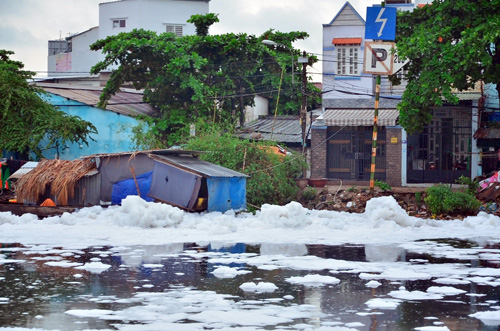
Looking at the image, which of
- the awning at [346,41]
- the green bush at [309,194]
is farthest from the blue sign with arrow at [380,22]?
the awning at [346,41]

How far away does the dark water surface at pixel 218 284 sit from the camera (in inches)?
352

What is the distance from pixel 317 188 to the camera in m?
30.7

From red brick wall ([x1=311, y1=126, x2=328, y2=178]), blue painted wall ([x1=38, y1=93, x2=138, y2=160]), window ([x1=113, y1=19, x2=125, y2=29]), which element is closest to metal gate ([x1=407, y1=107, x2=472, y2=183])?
red brick wall ([x1=311, y1=126, x2=328, y2=178])

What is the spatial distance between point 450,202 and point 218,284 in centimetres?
1530

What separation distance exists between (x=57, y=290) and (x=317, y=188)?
2056 cm

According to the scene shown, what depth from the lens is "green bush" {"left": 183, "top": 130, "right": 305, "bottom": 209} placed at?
28286 mm

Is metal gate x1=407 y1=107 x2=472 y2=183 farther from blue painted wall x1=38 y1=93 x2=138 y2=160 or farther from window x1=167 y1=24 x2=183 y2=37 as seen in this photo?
window x1=167 y1=24 x2=183 y2=37

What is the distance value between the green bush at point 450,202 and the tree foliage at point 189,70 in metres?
13.6

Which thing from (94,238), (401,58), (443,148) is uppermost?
(401,58)

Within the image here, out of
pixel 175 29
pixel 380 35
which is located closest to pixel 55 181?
pixel 380 35

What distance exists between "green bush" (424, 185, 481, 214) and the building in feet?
27.4

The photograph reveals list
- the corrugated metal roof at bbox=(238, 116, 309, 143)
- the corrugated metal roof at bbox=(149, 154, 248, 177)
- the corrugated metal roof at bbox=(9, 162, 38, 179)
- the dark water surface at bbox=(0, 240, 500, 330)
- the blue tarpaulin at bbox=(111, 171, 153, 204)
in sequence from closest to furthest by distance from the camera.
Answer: the dark water surface at bbox=(0, 240, 500, 330)
the corrugated metal roof at bbox=(149, 154, 248, 177)
the blue tarpaulin at bbox=(111, 171, 153, 204)
the corrugated metal roof at bbox=(9, 162, 38, 179)
the corrugated metal roof at bbox=(238, 116, 309, 143)

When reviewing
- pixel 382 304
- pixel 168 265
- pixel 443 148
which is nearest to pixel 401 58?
pixel 443 148

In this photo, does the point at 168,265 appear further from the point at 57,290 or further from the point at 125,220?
the point at 125,220
